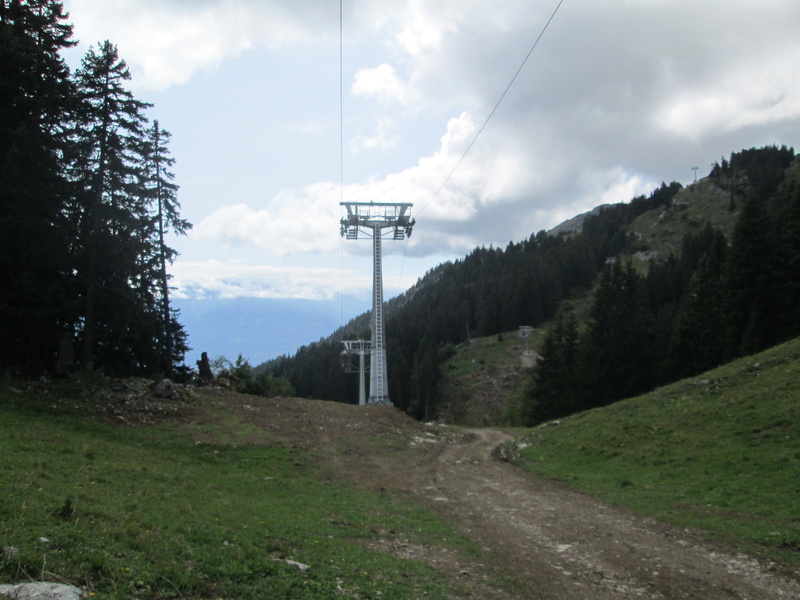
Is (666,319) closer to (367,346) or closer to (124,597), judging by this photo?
(367,346)

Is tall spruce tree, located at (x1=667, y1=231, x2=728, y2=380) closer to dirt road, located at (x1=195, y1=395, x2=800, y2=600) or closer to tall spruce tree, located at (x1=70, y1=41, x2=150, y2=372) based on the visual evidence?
dirt road, located at (x1=195, y1=395, x2=800, y2=600)

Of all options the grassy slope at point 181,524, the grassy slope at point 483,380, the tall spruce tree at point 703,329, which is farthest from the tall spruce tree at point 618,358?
the grassy slope at point 181,524

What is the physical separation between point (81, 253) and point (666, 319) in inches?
2723

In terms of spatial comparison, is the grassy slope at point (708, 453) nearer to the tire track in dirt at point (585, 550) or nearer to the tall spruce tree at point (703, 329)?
the tire track in dirt at point (585, 550)

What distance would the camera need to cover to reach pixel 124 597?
18.4 ft

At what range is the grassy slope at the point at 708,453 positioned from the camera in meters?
11.8

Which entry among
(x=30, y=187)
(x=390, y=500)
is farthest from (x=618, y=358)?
(x=30, y=187)

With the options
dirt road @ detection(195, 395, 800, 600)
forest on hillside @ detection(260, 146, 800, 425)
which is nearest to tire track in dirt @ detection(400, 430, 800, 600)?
dirt road @ detection(195, 395, 800, 600)

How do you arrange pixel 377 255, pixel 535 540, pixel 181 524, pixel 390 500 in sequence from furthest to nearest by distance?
1. pixel 377 255
2. pixel 390 500
3. pixel 535 540
4. pixel 181 524

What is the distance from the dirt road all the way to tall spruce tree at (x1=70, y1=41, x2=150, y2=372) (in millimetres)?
10014

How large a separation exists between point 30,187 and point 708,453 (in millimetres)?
27658

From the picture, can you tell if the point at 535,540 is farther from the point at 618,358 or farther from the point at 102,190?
the point at 618,358

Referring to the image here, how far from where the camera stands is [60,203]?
75.0 ft

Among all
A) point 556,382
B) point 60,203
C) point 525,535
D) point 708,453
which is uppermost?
point 60,203
